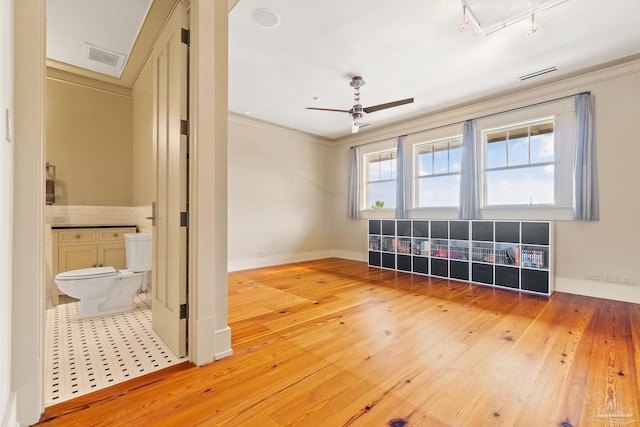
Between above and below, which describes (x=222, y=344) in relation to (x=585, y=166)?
below

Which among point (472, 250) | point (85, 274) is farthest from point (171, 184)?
point (472, 250)

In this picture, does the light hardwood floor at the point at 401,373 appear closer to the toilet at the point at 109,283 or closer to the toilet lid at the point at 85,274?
the toilet at the point at 109,283

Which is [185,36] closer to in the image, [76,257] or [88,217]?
[76,257]

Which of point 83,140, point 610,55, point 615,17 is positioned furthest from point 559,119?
point 83,140

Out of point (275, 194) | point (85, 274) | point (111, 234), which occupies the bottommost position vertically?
point (85, 274)

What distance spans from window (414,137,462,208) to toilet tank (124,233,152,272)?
4.39m

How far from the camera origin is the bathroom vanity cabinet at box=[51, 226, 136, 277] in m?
3.21

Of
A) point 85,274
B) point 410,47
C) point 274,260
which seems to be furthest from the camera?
point 274,260

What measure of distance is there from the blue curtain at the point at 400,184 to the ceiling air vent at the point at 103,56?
4.43 meters

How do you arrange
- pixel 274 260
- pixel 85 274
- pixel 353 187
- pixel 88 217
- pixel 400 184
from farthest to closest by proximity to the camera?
1. pixel 353 187
2. pixel 274 260
3. pixel 400 184
4. pixel 88 217
5. pixel 85 274

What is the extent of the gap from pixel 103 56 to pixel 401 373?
4.41 meters

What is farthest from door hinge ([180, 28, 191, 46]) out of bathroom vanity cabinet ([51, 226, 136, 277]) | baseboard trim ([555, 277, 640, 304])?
baseboard trim ([555, 277, 640, 304])

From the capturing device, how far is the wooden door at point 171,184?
1.98 m

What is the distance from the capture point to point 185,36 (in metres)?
2.03
